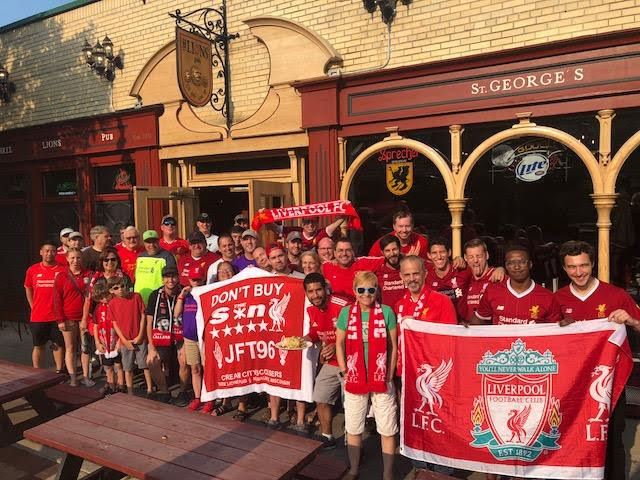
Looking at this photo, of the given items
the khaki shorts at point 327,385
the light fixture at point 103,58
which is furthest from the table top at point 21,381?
the light fixture at point 103,58

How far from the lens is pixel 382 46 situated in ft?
22.9

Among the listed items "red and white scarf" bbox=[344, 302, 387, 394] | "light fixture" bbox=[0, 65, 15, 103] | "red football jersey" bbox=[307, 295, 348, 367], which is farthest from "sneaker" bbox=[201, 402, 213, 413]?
"light fixture" bbox=[0, 65, 15, 103]

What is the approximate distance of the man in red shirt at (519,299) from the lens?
3697 millimetres

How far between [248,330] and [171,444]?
5.84ft

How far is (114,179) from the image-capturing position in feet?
31.6

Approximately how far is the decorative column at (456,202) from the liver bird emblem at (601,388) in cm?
318

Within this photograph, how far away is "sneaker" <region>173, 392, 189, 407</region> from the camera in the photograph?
5668mm

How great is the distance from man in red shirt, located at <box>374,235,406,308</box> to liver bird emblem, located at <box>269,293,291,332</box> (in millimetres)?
956

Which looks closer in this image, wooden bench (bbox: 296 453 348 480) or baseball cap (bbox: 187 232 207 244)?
wooden bench (bbox: 296 453 348 480)

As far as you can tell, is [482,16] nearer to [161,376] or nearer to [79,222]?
[161,376]

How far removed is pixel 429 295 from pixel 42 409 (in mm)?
4117

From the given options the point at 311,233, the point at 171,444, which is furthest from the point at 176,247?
the point at 171,444

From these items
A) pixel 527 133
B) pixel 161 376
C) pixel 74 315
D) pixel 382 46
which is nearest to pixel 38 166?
pixel 74 315

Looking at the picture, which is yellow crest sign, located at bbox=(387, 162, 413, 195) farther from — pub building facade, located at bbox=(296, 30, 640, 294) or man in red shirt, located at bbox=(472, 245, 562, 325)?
man in red shirt, located at bbox=(472, 245, 562, 325)
